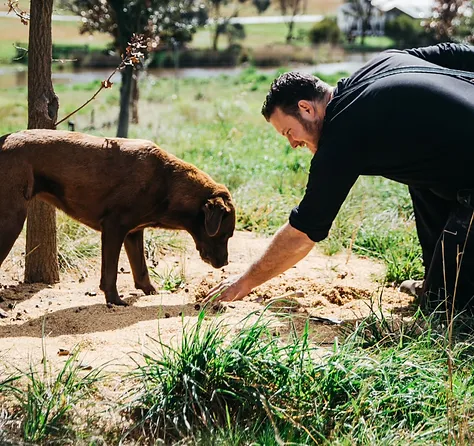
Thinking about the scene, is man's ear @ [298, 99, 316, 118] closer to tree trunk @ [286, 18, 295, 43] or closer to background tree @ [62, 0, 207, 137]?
background tree @ [62, 0, 207, 137]

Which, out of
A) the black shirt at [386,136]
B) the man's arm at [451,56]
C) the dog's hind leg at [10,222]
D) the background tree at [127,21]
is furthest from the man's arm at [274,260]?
the background tree at [127,21]

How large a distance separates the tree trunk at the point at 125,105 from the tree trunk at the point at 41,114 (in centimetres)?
684

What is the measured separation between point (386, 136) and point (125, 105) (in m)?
9.72

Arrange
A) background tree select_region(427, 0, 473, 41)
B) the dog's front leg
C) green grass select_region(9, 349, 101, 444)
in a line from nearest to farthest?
green grass select_region(9, 349, 101, 444) < the dog's front leg < background tree select_region(427, 0, 473, 41)

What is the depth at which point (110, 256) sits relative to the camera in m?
6.00

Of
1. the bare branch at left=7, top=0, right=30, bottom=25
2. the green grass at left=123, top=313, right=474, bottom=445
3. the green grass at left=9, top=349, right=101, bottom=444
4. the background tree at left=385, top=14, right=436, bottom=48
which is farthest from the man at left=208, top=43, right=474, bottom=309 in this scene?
the background tree at left=385, top=14, right=436, bottom=48

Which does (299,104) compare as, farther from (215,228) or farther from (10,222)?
(10,222)

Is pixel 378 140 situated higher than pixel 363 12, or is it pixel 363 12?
pixel 363 12

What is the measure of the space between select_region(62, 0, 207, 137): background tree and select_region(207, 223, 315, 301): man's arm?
8.55 metres

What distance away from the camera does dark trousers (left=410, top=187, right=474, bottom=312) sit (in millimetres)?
5172

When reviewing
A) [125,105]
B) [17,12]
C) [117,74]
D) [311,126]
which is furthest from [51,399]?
[117,74]

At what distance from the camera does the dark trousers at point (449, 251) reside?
5.17 meters

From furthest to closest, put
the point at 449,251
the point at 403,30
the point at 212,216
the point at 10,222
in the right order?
the point at 403,30 < the point at 212,216 < the point at 10,222 < the point at 449,251

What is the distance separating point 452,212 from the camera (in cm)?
534
